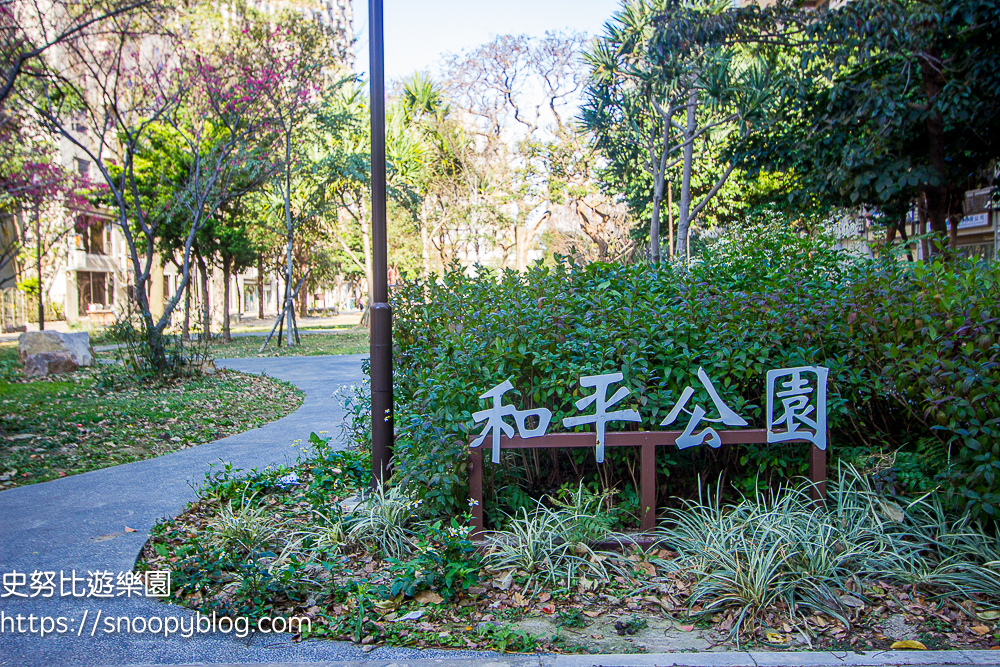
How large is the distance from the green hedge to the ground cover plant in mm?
263

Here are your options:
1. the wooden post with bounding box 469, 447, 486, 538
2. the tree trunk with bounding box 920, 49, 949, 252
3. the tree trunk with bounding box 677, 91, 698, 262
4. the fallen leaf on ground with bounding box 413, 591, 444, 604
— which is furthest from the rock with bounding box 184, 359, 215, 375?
the tree trunk with bounding box 920, 49, 949, 252

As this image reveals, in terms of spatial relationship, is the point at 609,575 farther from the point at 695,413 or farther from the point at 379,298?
the point at 379,298

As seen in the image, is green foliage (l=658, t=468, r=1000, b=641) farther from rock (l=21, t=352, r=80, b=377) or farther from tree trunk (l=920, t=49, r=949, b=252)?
rock (l=21, t=352, r=80, b=377)

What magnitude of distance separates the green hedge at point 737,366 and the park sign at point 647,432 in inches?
4.0

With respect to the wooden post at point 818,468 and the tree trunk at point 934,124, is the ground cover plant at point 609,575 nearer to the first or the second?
the wooden post at point 818,468

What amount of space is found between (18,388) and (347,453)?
887 centimetres

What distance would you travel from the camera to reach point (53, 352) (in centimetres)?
1433

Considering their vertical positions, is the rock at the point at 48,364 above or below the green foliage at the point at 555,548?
above

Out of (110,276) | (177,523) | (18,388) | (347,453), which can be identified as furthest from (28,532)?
(110,276)

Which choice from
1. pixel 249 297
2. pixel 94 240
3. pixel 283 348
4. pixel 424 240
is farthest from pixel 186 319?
pixel 249 297

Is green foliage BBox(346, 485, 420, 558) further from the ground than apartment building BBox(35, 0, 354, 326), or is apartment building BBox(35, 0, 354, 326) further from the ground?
apartment building BBox(35, 0, 354, 326)

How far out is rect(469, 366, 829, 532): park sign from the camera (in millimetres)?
4227

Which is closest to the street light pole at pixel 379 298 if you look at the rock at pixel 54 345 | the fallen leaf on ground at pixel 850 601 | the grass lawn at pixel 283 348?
the fallen leaf on ground at pixel 850 601

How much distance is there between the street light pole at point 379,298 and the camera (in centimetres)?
484
